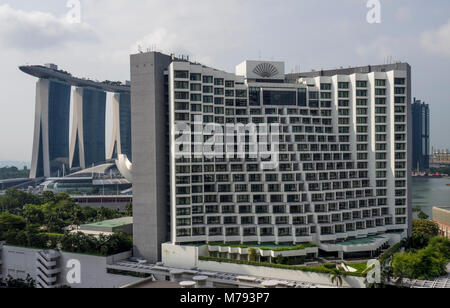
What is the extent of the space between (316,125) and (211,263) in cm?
3097

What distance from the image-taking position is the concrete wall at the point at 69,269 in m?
60.7

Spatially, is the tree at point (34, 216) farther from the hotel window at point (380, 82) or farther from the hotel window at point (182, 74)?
the hotel window at point (380, 82)

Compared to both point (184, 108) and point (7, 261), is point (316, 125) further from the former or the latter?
point (7, 261)

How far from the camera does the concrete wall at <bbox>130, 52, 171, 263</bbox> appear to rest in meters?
63.3

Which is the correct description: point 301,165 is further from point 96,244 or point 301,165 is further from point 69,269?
point 69,269

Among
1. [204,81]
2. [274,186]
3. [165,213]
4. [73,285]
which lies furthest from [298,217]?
[73,285]

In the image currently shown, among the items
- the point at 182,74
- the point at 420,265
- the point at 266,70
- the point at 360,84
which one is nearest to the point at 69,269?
the point at 182,74

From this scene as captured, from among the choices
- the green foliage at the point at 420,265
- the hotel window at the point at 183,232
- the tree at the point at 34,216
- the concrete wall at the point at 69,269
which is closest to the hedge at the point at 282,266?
the hotel window at the point at 183,232

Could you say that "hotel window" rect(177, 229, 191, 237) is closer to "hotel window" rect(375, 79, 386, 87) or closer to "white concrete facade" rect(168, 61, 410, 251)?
"white concrete facade" rect(168, 61, 410, 251)

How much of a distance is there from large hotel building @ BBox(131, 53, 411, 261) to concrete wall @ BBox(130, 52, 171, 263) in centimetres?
16

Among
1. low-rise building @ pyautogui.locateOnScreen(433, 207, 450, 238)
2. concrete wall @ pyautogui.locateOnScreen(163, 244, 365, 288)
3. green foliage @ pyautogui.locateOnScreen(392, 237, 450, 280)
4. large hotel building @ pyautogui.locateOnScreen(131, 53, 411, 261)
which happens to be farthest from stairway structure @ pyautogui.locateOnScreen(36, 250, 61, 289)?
low-rise building @ pyautogui.locateOnScreen(433, 207, 450, 238)

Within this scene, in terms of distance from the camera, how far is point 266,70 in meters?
75.0

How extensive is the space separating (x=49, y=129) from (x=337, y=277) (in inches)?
6053

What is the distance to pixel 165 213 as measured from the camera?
6512 centimetres
